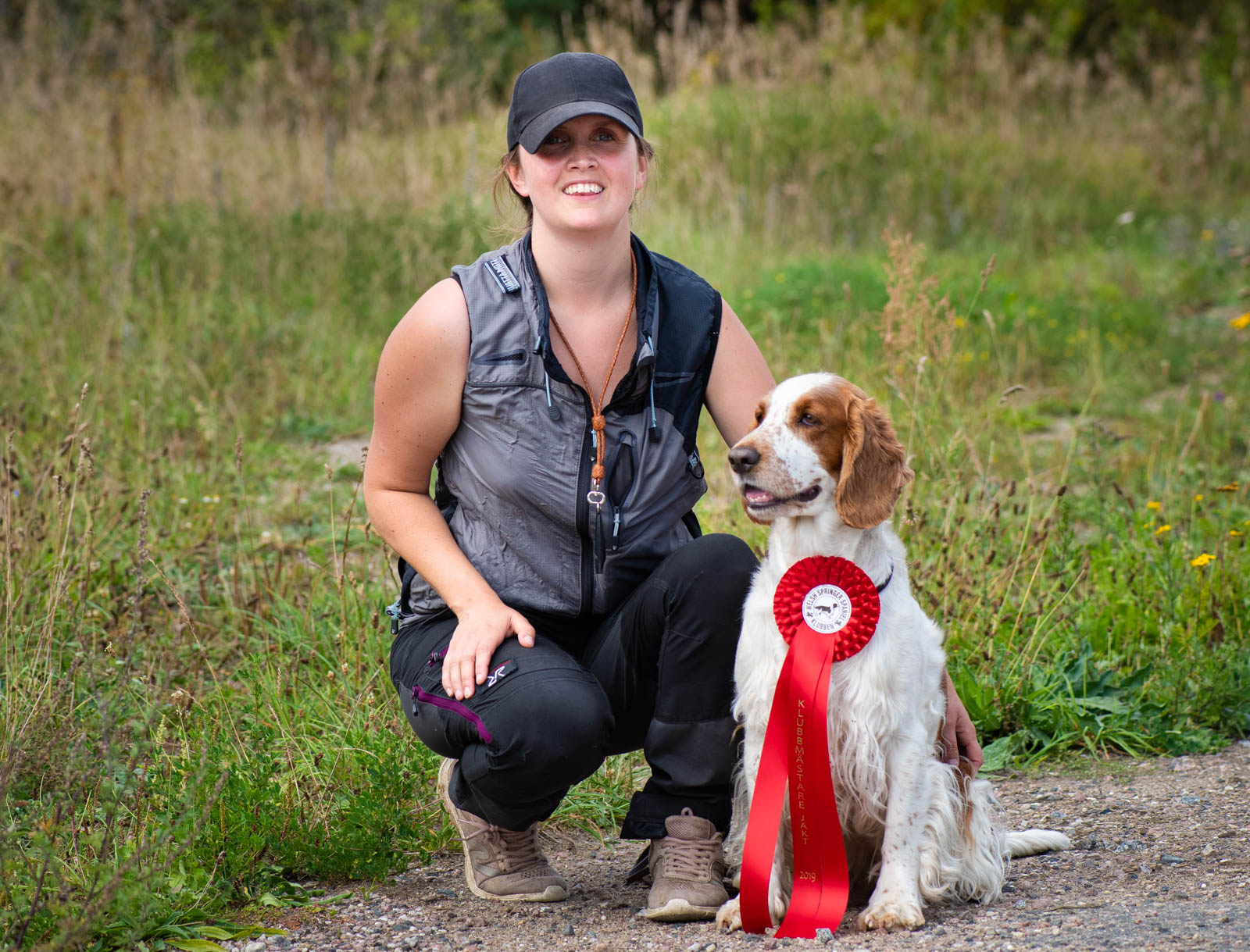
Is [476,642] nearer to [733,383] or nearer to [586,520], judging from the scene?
[586,520]

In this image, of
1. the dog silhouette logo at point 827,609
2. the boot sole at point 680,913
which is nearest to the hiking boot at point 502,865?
the boot sole at point 680,913

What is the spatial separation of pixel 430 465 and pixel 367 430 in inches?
112

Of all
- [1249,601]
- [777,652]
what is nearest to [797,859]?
[777,652]

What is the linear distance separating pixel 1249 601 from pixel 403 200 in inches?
216

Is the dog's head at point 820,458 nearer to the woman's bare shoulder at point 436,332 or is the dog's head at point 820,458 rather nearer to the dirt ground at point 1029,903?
the woman's bare shoulder at point 436,332

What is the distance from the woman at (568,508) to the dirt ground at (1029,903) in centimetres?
10

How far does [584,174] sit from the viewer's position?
2570 mm

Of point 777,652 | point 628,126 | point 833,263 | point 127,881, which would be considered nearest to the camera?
point 127,881

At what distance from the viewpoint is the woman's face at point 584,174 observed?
101 inches

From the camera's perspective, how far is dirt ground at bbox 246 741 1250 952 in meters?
2.19

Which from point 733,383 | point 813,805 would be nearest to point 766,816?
point 813,805

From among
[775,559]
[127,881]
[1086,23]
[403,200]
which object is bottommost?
[127,881]

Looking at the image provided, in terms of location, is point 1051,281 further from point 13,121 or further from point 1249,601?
point 13,121

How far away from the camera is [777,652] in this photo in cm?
236
